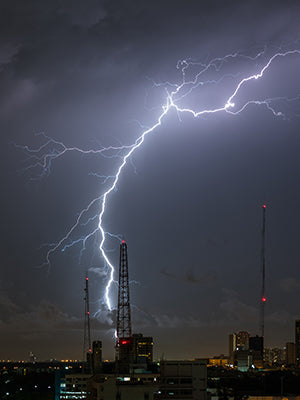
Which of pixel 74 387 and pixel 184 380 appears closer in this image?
pixel 184 380

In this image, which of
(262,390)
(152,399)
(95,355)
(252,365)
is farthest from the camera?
(252,365)

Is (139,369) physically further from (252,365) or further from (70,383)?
(252,365)

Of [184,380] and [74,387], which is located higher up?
[184,380]

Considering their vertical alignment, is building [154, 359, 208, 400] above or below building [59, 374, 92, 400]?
above

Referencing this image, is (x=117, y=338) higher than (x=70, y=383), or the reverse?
(x=117, y=338)

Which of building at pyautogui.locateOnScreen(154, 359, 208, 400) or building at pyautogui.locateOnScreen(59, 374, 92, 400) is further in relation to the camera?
building at pyautogui.locateOnScreen(59, 374, 92, 400)

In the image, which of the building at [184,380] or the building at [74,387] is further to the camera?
the building at [74,387]

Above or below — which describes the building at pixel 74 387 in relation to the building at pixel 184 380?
below

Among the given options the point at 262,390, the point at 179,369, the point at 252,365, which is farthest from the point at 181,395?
the point at 252,365
